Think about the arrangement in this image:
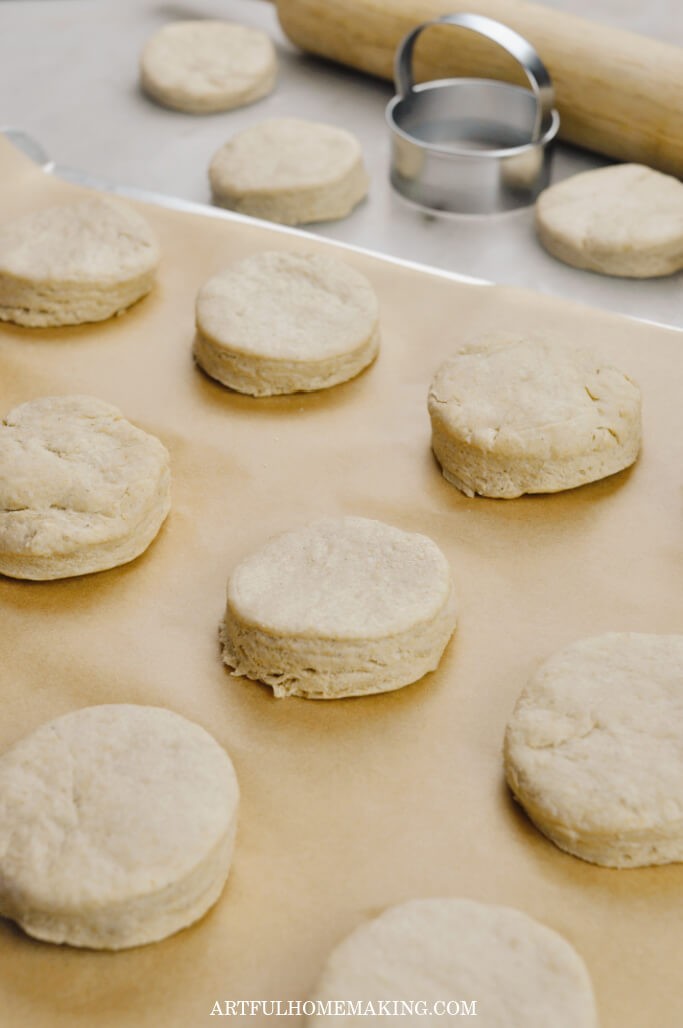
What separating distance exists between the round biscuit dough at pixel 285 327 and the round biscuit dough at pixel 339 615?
0.78 m

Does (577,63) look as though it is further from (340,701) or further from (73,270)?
(340,701)

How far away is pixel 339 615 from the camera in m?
2.32

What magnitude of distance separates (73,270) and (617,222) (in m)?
1.83

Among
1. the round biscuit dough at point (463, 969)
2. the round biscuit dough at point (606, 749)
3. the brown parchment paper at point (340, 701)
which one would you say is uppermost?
the round biscuit dough at point (606, 749)

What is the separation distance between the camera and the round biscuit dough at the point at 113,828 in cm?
187

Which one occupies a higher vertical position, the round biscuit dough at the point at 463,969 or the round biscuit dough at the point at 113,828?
the round biscuit dough at the point at 463,969

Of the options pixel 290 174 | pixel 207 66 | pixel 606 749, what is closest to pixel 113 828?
pixel 606 749

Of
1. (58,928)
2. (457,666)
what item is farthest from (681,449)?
(58,928)

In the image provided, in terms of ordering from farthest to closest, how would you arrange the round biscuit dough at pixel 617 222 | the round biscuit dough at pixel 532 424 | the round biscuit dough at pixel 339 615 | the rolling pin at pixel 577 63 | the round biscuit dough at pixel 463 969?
the rolling pin at pixel 577 63
the round biscuit dough at pixel 617 222
the round biscuit dough at pixel 532 424
the round biscuit dough at pixel 339 615
the round biscuit dough at pixel 463 969

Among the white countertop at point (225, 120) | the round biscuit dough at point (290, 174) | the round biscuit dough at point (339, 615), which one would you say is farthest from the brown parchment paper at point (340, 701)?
the white countertop at point (225, 120)

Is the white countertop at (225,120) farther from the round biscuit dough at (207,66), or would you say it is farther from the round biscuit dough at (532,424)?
the round biscuit dough at (532,424)

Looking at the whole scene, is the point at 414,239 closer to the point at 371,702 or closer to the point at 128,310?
the point at 128,310

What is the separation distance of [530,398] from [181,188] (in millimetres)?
2027

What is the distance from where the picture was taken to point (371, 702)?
237 centimetres
